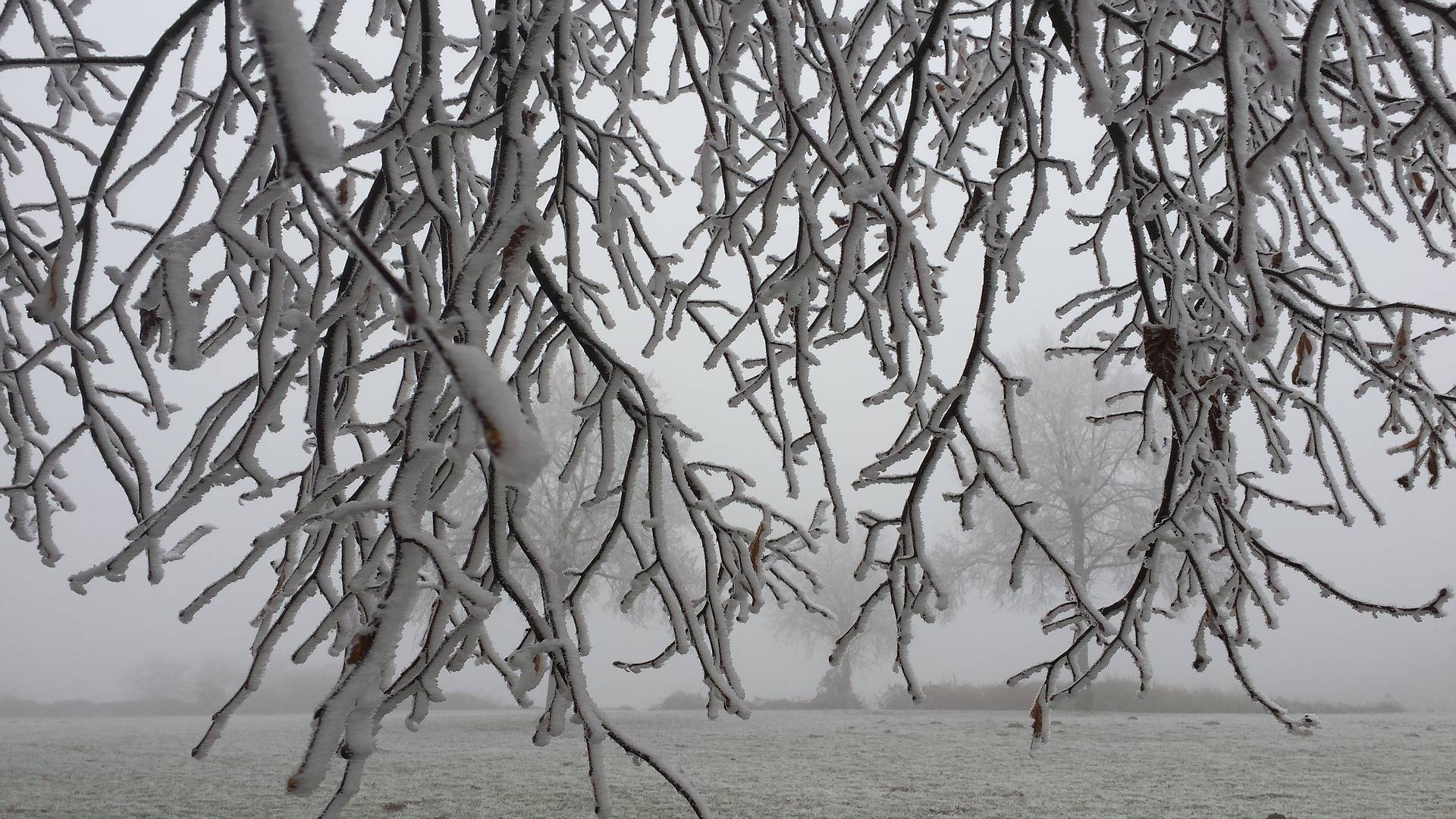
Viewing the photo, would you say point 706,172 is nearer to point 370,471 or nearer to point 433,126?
point 433,126

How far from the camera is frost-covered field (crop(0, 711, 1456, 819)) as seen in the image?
439cm

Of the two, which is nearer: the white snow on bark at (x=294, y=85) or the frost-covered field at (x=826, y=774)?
the white snow on bark at (x=294, y=85)

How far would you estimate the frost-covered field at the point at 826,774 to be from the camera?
4391 mm

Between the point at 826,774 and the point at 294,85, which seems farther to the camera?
the point at 826,774

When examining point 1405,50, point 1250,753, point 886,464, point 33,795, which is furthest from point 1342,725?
point 33,795

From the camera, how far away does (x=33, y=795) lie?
15.5 ft

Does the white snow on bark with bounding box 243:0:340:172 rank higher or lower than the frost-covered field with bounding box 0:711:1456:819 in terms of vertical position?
higher

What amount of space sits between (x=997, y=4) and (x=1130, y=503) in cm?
1604

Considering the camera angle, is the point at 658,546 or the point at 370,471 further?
the point at 658,546

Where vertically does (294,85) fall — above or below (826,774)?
above

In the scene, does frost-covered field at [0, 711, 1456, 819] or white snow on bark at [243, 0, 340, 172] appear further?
frost-covered field at [0, 711, 1456, 819]

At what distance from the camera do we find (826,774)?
569cm

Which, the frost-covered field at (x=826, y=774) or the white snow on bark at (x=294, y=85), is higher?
the white snow on bark at (x=294, y=85)

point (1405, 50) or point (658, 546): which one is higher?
point (1405, 50)
